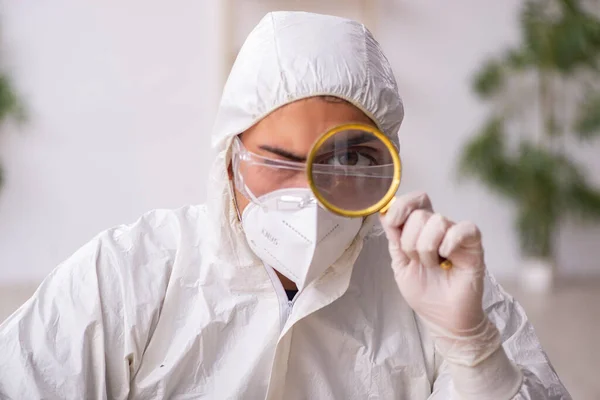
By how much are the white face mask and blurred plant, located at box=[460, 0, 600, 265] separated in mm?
3367

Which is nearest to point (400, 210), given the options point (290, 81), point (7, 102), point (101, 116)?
point (290, 81)

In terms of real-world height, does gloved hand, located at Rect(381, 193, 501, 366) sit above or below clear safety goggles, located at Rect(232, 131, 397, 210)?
below

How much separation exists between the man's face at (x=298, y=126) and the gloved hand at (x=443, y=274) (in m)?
0.25

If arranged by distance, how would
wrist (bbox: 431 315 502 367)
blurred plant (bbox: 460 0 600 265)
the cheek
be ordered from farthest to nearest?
blurred plant (bbox: 460 0 600 265)
the cheek
wrist (bbox: 431 315 502 367)

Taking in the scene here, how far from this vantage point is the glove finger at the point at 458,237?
1.13m

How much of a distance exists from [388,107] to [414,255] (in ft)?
1.34

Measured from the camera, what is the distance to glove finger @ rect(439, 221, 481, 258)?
1130 millimetres

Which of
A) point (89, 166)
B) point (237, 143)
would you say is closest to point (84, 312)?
point (237, 143)

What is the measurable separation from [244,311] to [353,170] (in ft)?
1.38

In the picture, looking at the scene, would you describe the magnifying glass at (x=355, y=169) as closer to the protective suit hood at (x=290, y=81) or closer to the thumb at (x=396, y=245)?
the thumb at (x=396, y=245)

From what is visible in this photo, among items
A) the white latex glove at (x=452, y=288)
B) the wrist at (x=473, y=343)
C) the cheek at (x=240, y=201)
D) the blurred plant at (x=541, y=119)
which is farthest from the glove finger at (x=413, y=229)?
the blurred plant at (x=541, y=119)

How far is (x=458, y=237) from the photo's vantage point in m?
1.13

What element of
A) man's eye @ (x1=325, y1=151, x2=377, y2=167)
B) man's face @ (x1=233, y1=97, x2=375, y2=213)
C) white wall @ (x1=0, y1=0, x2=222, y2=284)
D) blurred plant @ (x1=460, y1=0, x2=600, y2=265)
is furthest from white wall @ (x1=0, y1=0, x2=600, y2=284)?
man's eye @ (x1=325, y1=151, x2=377, y2=167)

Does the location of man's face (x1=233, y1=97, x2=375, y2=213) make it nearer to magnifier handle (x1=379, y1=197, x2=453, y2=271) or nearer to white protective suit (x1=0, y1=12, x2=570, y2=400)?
white protective suit (x1=0, y1=12, x2=570, y2=400)
